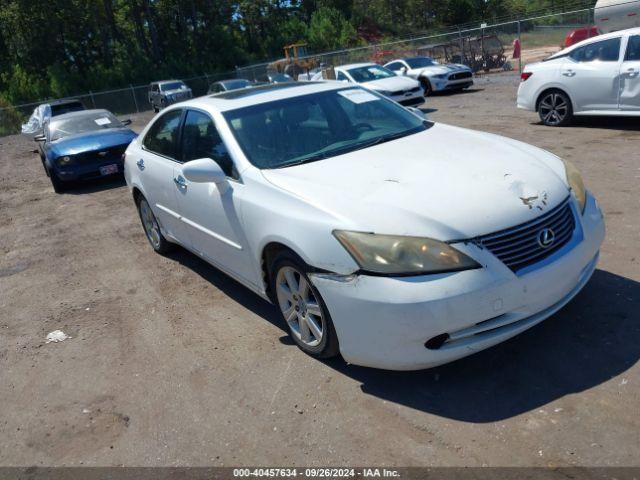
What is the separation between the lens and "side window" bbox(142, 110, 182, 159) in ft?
16.9

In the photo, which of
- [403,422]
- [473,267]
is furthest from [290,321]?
[473,267]

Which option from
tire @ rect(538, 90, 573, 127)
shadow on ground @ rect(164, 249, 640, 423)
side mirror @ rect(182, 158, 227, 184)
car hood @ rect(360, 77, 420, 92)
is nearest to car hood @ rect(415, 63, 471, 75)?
car hood @ rect(360, 77, 420, 92)

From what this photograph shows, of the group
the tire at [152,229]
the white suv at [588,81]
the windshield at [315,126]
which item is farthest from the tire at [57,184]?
the white suv at [588,81]

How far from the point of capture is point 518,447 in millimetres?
2744

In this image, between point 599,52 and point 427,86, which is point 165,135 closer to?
point 599,52

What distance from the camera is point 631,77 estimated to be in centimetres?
917

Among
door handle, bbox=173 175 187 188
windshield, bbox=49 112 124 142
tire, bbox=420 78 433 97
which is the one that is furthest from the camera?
tire, bbox=420 78 433 97

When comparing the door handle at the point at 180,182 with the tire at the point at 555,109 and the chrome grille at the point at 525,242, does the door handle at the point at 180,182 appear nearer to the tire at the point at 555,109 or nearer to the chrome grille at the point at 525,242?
the chrome grille at the point at 525,242

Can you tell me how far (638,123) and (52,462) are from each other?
33.7 feet

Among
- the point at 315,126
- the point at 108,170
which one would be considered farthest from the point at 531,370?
the point at 108,170

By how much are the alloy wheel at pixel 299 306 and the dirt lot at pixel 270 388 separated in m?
0.20

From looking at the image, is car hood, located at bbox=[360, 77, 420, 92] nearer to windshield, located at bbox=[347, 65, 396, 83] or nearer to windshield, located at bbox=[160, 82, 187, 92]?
windshield, located at bbox=[347, 65, 396, 83]

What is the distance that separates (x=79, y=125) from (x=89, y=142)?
1.22m

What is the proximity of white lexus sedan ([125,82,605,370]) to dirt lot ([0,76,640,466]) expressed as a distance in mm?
298
